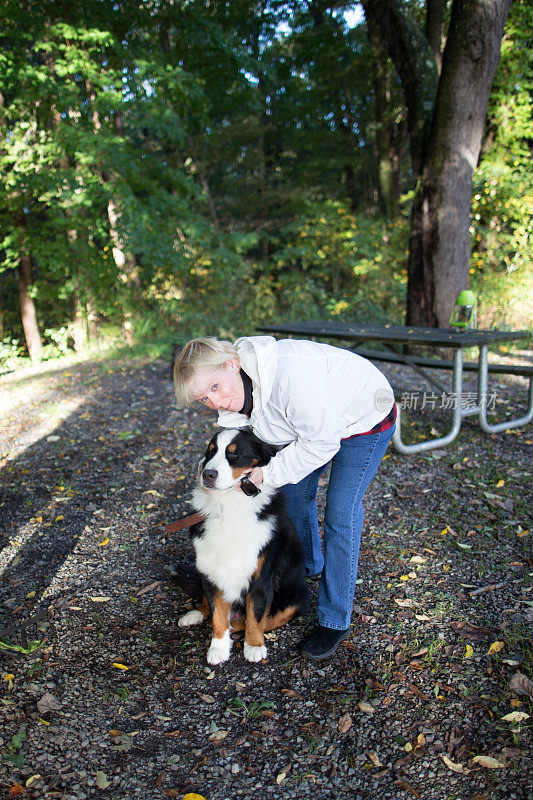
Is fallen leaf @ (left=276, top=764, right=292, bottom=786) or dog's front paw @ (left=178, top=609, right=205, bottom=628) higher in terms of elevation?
dog's front paw @ (left=178, top=609, right=205, bottom=628)

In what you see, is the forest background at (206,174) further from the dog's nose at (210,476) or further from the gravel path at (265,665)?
the dog's nose at (210,476)

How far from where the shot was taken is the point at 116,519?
379cm

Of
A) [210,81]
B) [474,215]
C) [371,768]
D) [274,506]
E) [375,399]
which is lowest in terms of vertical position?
[371,768]

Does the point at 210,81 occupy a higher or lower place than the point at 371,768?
higher

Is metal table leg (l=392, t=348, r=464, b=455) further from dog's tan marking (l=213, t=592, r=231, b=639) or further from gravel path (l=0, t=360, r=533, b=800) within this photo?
dog's tan marking (l=213, t=592, r=231, b=639)

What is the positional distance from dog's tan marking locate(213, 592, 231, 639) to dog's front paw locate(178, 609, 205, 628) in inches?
10.4

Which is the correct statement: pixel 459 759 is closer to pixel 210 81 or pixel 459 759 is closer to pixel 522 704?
pixel 522 704

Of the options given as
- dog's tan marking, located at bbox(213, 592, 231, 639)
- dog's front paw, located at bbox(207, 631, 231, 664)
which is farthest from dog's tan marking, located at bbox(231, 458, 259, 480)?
dog's front paw, located at bbox(207, 631, 231, 664)

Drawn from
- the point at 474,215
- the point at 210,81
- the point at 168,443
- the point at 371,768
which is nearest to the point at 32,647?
the point at 371,768

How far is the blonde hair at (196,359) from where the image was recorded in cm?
209

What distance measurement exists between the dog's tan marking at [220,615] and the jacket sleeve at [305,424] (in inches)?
24.5

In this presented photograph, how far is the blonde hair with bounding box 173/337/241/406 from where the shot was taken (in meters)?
2.09

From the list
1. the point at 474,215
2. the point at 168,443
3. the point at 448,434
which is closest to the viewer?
the point at 448,434

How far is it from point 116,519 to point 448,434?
289 cm
